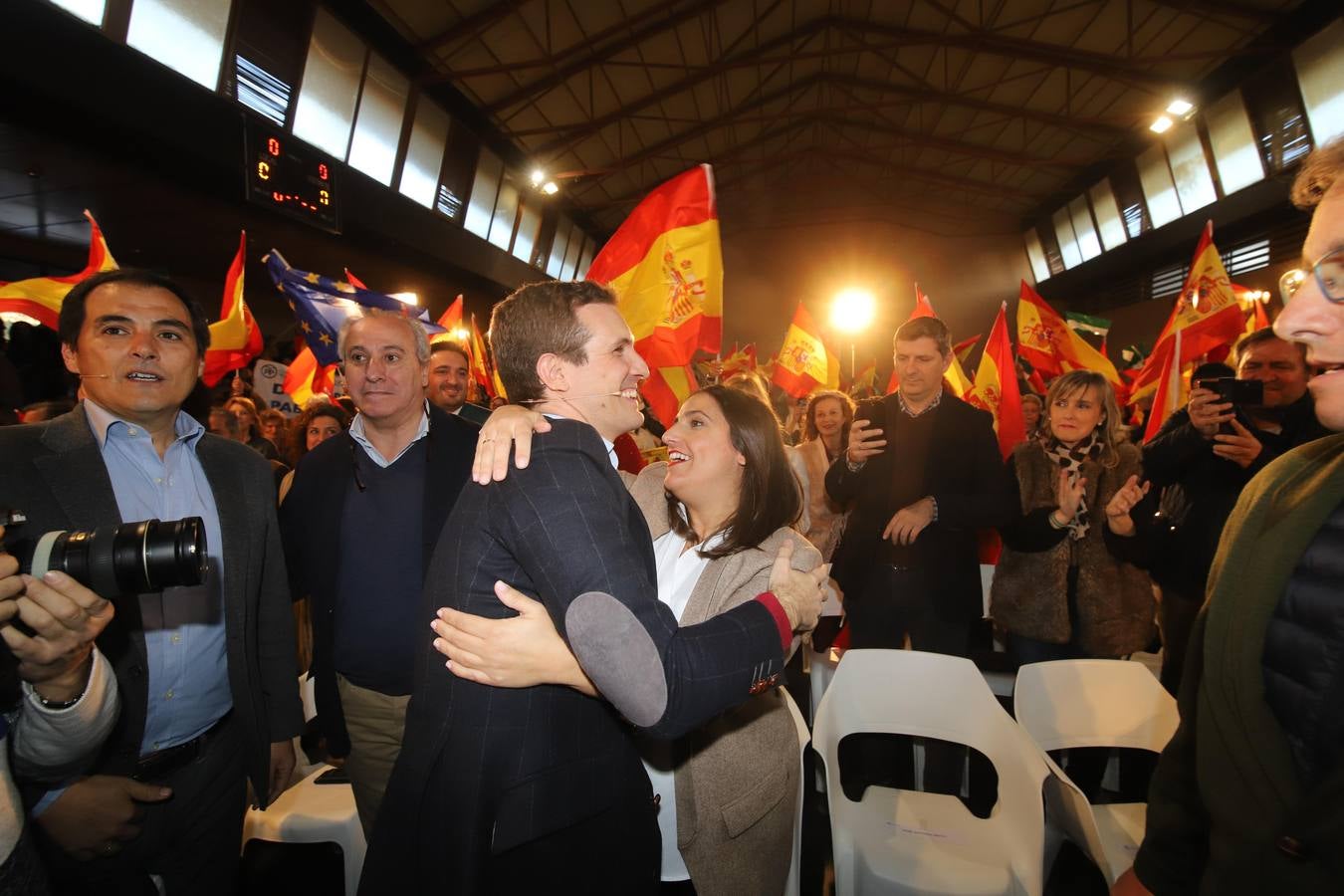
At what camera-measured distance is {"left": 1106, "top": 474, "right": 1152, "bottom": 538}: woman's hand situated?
249 cm

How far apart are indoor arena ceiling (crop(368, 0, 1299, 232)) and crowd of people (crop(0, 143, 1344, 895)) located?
30.1 ft

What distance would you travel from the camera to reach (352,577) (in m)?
2.12

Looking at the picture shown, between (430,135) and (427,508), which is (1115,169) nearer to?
(430,135)

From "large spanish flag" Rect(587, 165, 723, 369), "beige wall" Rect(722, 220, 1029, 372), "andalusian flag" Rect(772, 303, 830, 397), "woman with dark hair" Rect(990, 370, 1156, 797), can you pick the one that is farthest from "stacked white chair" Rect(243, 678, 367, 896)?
"beige wall" Rect(722, 220, 1029, 372)

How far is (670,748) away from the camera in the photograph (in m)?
1.70

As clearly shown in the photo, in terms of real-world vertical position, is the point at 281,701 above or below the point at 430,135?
below

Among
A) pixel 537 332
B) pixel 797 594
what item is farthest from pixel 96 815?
pixel 797 594

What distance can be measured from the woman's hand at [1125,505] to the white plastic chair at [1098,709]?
57cm

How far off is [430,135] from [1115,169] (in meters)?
15.7

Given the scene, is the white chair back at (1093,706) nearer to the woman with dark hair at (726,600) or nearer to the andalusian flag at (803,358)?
the woman with dark hair at (726,600)

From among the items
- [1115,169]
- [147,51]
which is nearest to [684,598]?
[147,51]

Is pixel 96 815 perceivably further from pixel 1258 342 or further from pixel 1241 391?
pixel 1258 342

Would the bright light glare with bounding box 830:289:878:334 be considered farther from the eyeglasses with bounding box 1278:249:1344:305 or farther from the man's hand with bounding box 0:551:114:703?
the man's hand with bounding box 0:551:114:703

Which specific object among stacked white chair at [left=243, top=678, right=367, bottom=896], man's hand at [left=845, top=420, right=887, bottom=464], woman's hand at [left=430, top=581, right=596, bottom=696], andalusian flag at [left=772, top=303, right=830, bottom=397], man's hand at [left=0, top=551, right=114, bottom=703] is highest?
andalusian flag at [left=772, top=303, right=830, bottom=397]
